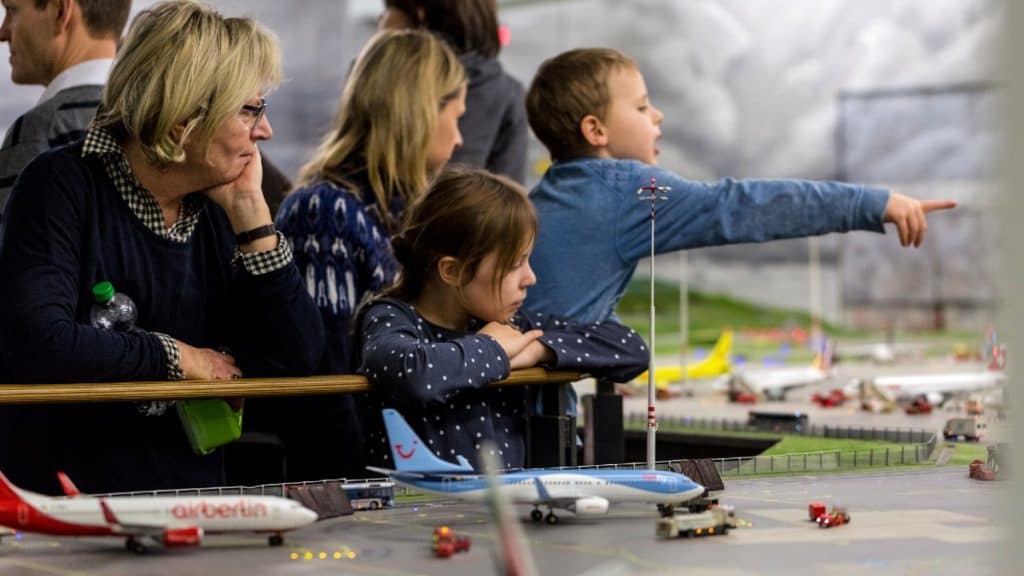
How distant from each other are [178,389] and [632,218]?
115 cm

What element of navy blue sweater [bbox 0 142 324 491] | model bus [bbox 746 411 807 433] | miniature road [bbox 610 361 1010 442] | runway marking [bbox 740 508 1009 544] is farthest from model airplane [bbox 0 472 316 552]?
model bus [bbox 746 411 807 433]

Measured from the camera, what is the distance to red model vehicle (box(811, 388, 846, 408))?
187 inches

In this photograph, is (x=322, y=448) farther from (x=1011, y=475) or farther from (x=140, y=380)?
(x=1011, y=475)

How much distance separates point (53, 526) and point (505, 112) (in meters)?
3.06

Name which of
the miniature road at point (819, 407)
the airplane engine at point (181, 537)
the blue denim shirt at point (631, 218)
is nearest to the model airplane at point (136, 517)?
the airplane engine at point (181, 537)

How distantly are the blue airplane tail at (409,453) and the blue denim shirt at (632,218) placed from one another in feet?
3.67

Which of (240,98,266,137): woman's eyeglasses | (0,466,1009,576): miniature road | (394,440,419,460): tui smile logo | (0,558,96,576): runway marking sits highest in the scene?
(240,98,266,137): woman's eyeglasses

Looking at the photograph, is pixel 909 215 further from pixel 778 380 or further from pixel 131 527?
pixel 778 380

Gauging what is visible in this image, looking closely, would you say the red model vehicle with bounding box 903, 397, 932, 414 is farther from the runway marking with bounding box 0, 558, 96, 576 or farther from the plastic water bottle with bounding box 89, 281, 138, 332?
the runway marking with bounding box 0, 558, 96, 576

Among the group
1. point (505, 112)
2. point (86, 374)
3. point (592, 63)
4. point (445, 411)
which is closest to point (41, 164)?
point (86, 374)

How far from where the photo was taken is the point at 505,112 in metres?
4.54

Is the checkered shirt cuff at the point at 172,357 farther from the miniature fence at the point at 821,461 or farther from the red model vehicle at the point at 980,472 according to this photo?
the red model vehicle at the point at 980,472

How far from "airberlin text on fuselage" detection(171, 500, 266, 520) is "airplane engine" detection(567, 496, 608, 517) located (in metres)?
0.39

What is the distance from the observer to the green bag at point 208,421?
237 cm
